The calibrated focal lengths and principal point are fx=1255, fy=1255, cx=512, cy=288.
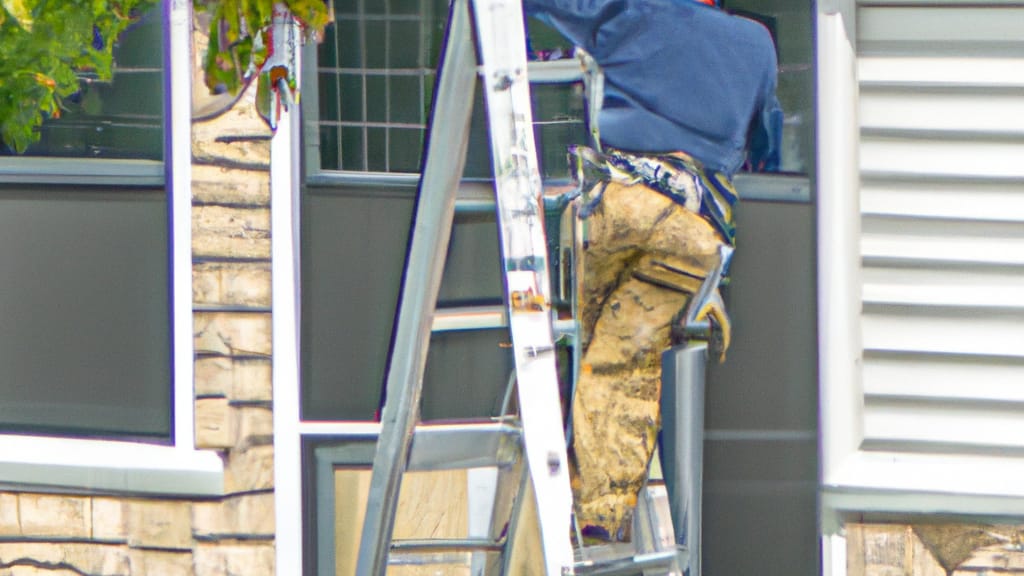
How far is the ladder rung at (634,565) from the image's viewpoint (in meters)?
3.01

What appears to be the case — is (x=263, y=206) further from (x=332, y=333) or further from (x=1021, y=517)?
(x=1021, y=517)

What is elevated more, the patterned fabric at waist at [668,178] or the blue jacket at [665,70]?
the blue jacket at [665,70]

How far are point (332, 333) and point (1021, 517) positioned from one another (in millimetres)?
2157

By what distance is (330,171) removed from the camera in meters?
3.82

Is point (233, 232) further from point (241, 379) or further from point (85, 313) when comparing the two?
point (85, 313)

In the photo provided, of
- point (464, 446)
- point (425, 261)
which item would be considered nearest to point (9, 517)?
point (464, 446)

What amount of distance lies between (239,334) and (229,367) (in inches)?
4.2

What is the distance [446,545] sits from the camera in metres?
3.08

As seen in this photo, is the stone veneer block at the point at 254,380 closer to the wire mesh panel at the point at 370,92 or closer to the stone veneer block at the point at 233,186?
the stone veneer block at the point at 233,186

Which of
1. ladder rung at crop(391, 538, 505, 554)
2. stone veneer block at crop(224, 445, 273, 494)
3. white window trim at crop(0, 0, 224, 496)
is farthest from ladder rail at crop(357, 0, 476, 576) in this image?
white window trim at crop(0, 0, 224, 496)

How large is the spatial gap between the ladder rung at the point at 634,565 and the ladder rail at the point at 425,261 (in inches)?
19.4

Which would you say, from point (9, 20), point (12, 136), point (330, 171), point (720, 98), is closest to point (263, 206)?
point (330, 171)

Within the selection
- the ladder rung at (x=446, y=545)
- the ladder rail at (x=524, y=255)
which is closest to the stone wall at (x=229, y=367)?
the ladder rung at (x=446, y=545)

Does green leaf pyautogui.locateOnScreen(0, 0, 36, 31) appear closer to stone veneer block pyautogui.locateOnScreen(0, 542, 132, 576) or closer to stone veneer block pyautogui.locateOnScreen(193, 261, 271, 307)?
stone veneer block pyautogui.locateOnScreen(193, 261, 271, 307)
